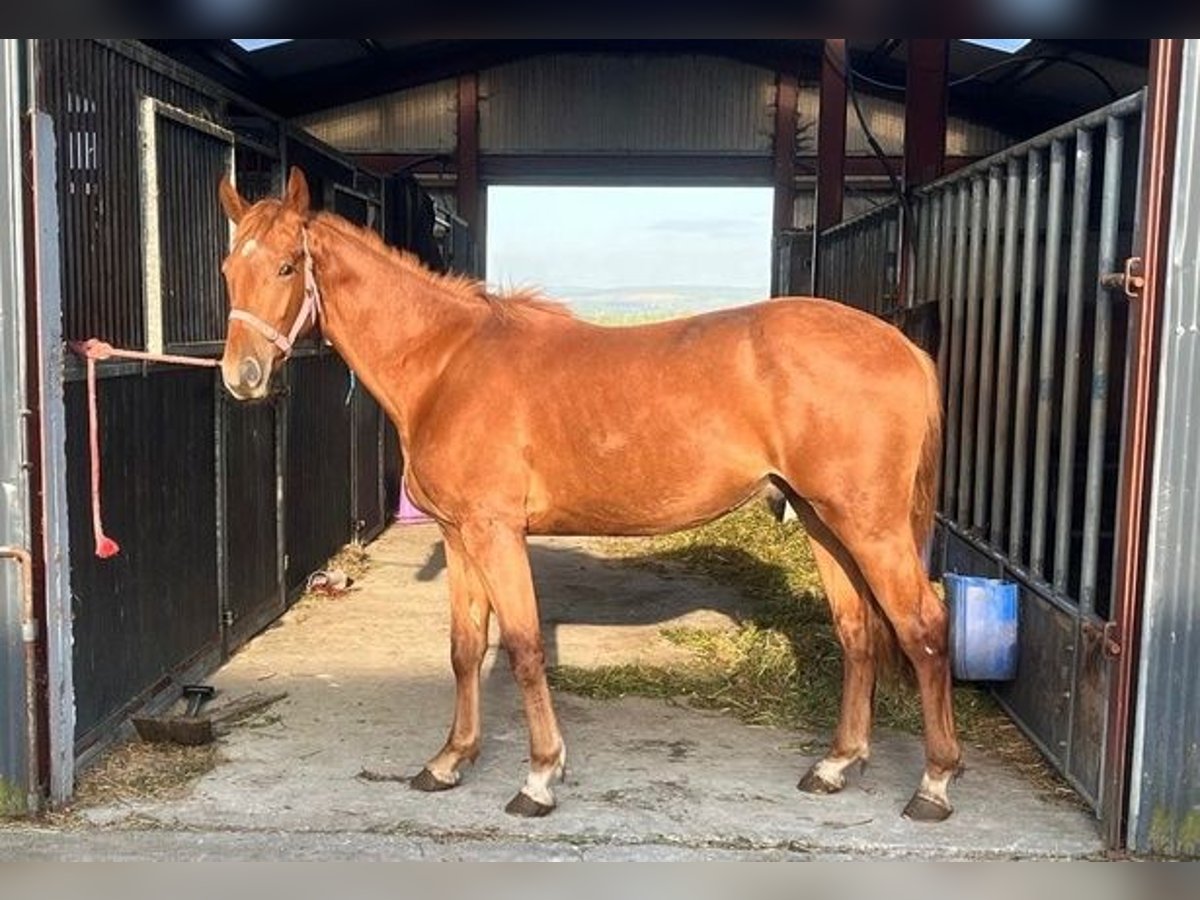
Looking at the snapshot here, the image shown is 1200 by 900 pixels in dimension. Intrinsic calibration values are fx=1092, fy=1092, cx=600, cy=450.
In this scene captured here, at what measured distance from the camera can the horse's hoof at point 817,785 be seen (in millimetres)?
3566

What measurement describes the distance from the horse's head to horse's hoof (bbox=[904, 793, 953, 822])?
2403 millimetres

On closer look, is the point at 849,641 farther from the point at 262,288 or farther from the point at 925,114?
the point at 925,114

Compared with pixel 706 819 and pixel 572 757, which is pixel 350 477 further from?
pixel 706 819

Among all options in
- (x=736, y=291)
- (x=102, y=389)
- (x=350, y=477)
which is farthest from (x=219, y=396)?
(x=736, y=291)

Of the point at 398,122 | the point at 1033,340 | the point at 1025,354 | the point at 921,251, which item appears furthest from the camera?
the point at 398,122

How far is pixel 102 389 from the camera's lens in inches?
148

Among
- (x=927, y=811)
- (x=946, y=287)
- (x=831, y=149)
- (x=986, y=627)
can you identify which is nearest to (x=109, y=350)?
(x=927, y=811)

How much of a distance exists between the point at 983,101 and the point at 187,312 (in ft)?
46.9

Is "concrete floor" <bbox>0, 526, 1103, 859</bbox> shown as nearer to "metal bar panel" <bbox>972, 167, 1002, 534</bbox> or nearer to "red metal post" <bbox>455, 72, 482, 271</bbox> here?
"metal bar panel" <bbox>972, 167, 1002, 534</bbox>

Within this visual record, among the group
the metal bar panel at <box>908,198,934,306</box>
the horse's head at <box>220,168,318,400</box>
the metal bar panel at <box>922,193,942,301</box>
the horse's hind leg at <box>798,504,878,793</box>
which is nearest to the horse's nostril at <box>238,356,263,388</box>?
the horse's head at <box>220,168,318,400</box>

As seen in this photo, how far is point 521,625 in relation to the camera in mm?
3469

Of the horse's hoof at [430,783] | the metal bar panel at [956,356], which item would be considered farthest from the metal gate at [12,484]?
the metal bar panel at [956,356]

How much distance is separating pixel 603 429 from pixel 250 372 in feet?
3.65

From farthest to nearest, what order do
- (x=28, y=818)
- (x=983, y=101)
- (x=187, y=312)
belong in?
(x=983, y=101)
(x=187, y=312)
(x=28, y=818)
